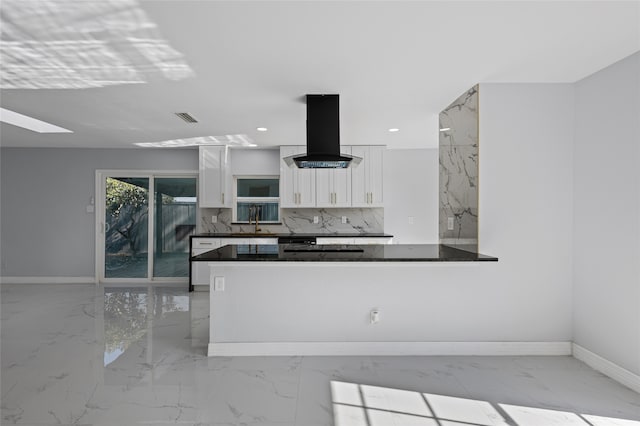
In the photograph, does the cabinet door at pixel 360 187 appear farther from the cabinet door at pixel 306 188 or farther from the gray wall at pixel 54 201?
the gray wall at pixel 54 201

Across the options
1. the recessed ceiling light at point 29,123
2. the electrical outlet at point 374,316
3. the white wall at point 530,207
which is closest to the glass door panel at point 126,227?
the recessed ceiling light at point 29,123

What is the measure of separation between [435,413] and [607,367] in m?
1.53

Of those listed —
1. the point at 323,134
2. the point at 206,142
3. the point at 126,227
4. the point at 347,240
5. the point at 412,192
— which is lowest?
the point at 347,240

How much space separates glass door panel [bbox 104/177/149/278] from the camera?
20.8 ft

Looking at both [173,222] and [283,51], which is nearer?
[283,51]

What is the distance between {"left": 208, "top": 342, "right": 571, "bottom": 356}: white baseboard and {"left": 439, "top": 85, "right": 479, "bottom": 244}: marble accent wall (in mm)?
907

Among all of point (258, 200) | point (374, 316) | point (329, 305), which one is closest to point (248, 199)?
point (258, 200)

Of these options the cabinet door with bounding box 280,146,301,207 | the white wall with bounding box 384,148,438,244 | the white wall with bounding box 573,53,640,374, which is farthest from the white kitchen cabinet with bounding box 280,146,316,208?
the white wall with bounding box 573,53,640,374

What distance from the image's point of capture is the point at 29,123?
4781mm

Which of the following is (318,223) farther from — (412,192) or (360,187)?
(412,192)

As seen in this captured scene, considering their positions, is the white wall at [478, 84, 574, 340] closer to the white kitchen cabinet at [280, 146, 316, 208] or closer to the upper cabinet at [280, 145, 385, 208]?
the upper cabinet at [280, 145, 385, 208]

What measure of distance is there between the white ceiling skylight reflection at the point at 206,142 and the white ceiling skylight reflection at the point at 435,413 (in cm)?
398

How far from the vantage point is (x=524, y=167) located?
3115 mm

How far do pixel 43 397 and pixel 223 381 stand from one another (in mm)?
1129
